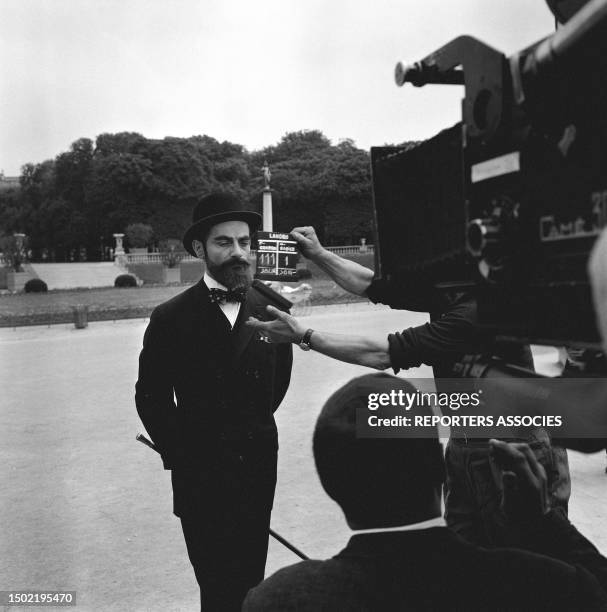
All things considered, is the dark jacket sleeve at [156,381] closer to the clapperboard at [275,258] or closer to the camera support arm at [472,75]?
the clapperboard at [275,258]

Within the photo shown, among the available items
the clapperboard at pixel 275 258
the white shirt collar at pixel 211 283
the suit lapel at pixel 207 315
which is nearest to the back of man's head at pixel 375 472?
the clapperboard at pixel 275 258

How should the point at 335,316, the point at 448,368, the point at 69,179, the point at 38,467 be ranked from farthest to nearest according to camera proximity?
the point at 69,179 < the point at 335,316 < the point at 38,467 < the point at 448,368

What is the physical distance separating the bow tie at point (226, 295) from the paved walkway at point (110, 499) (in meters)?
1.91

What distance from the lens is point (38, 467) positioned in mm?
6828

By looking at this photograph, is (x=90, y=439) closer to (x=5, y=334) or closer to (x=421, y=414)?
(x=421, y=414)

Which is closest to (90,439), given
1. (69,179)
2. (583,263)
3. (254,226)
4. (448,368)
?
(254,226)

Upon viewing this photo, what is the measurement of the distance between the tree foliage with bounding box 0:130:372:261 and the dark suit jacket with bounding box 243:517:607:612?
193 feet

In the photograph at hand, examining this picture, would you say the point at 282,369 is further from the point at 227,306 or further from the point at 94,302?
the point at 94,302

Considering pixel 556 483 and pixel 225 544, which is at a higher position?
pixel 556 483

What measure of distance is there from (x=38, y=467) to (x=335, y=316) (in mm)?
13777

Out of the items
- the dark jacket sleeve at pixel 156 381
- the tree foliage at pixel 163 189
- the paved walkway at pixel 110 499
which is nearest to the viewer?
the dark jacket sleeve at pixel 156 381

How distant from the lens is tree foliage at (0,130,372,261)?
61.1 m

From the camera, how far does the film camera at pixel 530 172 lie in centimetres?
108

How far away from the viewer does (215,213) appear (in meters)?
3.34
